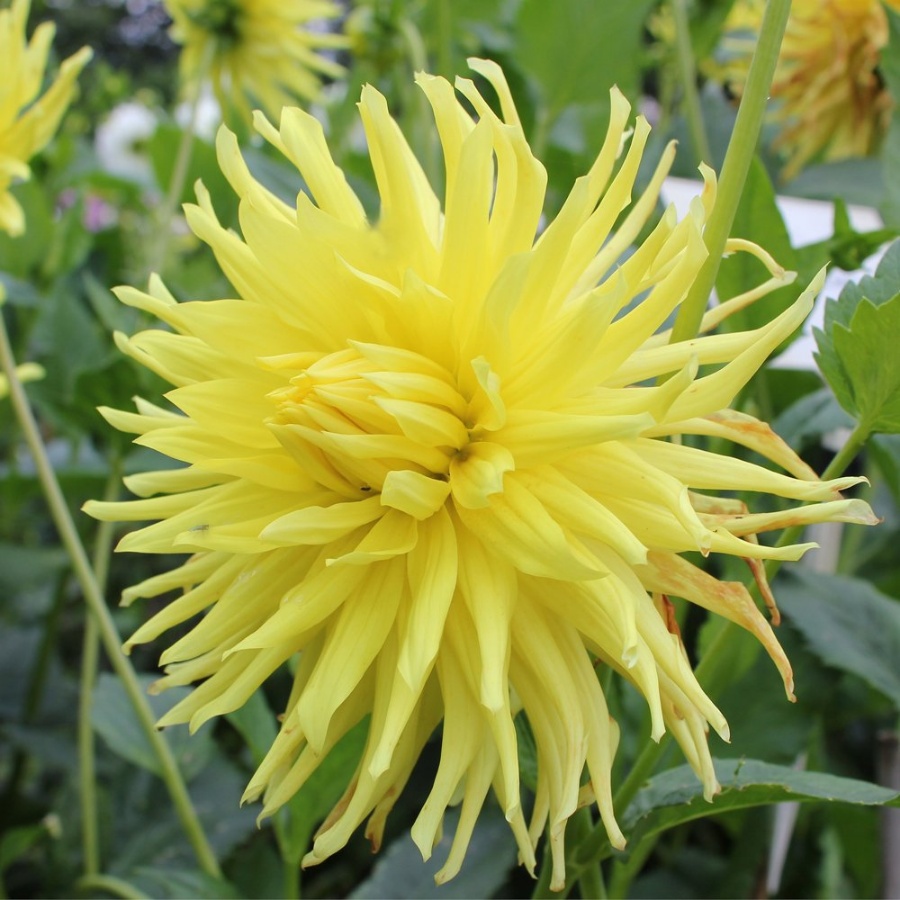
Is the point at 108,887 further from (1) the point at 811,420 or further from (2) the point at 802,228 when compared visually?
(2) the point at 802,228

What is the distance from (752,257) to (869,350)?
→ 20 cm

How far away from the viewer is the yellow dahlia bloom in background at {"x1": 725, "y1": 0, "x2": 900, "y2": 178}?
1145mm

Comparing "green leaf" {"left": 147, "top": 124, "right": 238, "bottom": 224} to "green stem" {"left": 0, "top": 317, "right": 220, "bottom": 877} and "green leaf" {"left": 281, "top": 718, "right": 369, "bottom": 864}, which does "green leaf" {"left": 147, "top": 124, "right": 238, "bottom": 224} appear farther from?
"green leaf" {"left": 281, "top": 718, "right": 369, "bottom": 864}

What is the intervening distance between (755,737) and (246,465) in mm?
540

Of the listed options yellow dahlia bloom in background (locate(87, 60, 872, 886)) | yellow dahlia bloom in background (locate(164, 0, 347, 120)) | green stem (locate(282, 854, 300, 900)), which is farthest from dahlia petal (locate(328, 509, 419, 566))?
yellow dahlia bloom in background (locate(164, 0, 347, 120))

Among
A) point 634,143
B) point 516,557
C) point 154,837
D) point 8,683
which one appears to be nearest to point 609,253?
point 634,143

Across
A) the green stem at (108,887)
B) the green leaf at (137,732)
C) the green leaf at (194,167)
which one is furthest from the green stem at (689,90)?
the green stem at (108,887)

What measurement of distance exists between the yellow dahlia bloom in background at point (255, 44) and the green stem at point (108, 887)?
1002 millimetres

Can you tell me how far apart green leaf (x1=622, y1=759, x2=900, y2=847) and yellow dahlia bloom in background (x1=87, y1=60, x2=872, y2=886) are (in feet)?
0.27

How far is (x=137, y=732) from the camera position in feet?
2.83

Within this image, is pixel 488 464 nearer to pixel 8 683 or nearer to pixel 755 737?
pixel 755 737

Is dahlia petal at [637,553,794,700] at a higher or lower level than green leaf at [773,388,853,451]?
lower

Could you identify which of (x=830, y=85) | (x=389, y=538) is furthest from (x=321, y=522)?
(x=830, y=85)

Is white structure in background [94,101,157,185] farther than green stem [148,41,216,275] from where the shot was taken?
Yes
